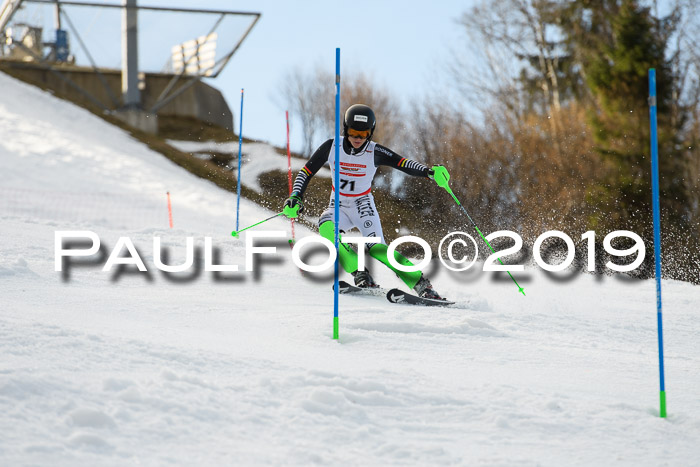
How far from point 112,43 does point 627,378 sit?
71.0 feet

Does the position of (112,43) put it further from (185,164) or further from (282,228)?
(282,228)

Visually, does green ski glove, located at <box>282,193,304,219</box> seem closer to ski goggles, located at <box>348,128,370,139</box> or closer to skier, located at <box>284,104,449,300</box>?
skier, located at <box>284,104,449,300</box>

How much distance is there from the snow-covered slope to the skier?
1.34 ft

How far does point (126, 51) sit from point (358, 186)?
59.2 ft

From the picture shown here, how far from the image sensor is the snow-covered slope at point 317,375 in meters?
2.70

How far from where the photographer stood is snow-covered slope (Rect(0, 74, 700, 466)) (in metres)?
2.70

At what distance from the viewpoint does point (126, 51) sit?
882 inches

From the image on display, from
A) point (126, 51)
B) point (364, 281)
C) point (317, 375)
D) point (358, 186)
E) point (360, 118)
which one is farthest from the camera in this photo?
point (126, 51)

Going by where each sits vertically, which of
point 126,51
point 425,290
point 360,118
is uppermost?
point 126,51

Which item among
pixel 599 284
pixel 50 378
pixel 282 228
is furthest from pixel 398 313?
pixel 282 228

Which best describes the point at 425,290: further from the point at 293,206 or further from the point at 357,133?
the point at 357,133

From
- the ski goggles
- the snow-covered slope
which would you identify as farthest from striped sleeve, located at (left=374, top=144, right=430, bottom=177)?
the snow-covered slope

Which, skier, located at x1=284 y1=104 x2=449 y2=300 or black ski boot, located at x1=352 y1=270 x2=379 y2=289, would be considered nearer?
skier, located at x1=284 y1=104 x2=449 y2=300

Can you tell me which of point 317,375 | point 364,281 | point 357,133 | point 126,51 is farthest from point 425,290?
point 126,51
